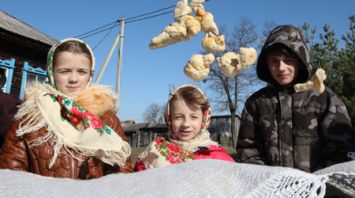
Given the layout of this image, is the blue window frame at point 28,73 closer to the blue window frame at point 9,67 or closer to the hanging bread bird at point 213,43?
the blue window frame at point 9,67

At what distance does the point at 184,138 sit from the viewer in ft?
7.83

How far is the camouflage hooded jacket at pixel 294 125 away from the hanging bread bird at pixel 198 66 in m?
0.36

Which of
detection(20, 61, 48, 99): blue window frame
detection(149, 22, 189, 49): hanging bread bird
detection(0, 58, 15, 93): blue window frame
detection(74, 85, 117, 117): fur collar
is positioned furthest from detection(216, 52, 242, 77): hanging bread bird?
detection(20, 61, 48, 99): blue window frame

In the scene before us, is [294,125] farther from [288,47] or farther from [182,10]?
[182,10]

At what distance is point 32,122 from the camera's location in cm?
197

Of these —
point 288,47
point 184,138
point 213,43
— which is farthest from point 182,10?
point 184,138

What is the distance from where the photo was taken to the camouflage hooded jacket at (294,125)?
217cm

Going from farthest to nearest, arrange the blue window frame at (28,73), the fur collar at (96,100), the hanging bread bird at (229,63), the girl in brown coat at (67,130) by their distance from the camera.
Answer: the blue window frame at (28,73), the hanging bread bird at (229,63), the fur collar at (96,100), the girl in brown coat at (67,130)

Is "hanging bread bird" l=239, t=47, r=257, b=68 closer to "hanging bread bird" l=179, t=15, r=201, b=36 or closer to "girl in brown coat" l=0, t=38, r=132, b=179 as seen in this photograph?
"hanging bread bird" l=179, t=15, r=201, b=36

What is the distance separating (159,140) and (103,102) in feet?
1.65

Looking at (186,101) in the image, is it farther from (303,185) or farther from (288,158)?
(303,185)

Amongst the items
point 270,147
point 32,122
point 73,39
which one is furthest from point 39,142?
point 270,147

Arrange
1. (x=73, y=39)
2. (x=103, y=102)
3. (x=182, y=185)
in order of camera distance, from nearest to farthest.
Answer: (x=182, y=185) → (x=103, y=102) → (x=73, y=39)

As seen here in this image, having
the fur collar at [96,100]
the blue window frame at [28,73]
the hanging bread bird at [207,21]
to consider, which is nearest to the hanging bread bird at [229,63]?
the hanging bread bird at [207,21]
